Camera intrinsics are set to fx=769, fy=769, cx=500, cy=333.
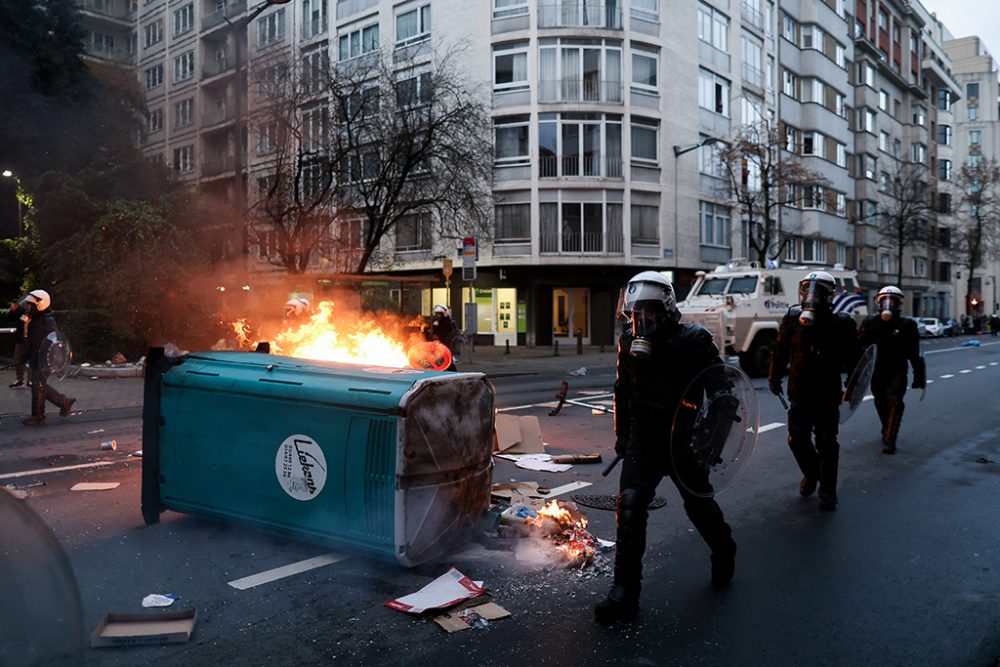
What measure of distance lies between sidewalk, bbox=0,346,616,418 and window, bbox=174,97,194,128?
85.9 ft

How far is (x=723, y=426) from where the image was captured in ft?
13.4

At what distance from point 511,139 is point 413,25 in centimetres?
718

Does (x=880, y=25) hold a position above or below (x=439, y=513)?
above

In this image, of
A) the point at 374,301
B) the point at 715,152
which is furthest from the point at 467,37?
the point at 374,301

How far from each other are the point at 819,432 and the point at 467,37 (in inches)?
1153

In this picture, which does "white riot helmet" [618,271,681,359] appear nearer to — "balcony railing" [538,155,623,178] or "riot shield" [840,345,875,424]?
"riot shield" [840,345,875,424]

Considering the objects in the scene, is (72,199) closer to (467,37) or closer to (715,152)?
(467,37)

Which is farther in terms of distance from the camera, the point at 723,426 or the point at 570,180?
the point at 570,180

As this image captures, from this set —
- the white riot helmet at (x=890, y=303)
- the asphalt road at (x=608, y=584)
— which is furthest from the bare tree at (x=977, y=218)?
the asphalt road at (x=608, y=584)

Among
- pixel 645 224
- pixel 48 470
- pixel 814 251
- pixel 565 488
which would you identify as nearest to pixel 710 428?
pixel 565 488

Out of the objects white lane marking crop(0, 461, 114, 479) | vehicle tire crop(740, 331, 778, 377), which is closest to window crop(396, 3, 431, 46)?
vehicle tire crop(740, 331, 778, 377)

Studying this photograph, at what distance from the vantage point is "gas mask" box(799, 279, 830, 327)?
6203 millimetres

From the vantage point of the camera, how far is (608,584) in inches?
168

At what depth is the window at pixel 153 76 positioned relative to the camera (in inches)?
1844
